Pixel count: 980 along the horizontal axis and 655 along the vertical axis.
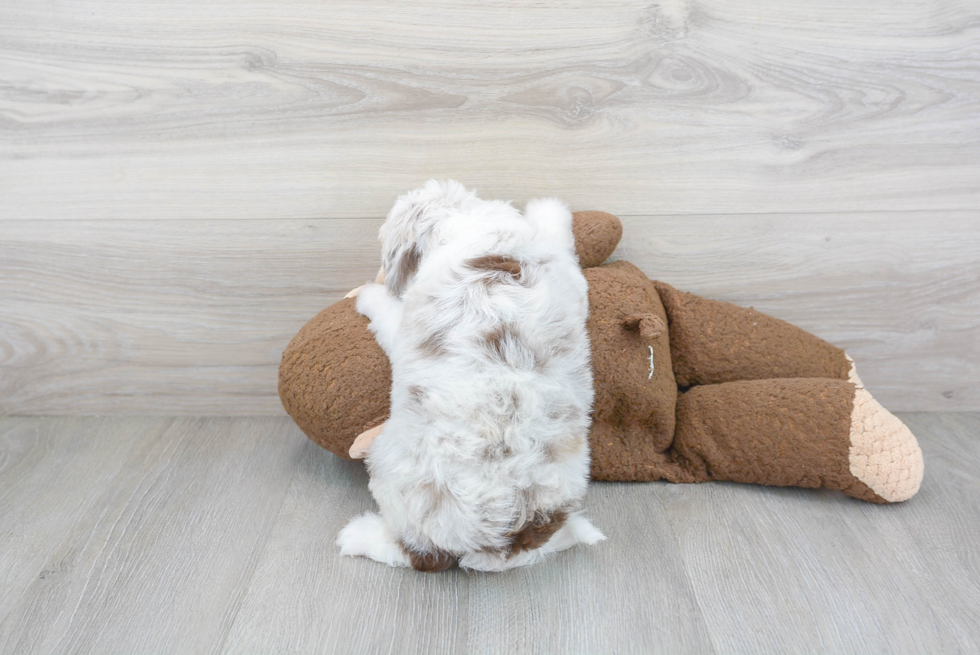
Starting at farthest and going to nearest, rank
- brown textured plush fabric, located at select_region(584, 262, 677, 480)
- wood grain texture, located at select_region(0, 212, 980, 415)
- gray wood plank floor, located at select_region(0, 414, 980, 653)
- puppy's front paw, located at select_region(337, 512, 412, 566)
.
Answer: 1. wood grain texture, located at select_region(0, 212, 980, 415)
2. brown textured plush fabric, located at select_region(584, 262, 677, 480)
3. puppy's front paw, located at select_region(337, 512, 412, 566)
4. gray wood plank floor, located at select_region(0, 414, 980, 653)

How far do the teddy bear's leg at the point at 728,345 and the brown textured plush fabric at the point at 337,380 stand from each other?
477mm

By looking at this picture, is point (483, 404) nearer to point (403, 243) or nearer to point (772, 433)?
point (403, 243)

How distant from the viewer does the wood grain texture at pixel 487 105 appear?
1.06m

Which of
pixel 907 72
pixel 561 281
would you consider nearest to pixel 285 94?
pixel 561 281

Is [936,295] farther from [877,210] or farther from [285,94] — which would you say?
[285,94]

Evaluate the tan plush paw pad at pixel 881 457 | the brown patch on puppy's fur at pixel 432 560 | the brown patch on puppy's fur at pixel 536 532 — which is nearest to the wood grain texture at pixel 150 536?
the brown patch on puppy's fur at pixel 432 560

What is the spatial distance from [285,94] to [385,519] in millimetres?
700

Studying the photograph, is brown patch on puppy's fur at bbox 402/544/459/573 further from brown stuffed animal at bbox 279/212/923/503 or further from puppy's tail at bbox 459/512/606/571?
brown stuffed animal at bbox 279/212/923/503

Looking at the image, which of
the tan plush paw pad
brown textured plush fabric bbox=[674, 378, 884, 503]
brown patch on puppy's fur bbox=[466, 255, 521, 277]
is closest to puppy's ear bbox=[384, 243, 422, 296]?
brown patch on puppy's fur bbox=[466, 255, 521, 277]

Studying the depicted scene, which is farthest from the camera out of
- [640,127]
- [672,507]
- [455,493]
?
[640,127]

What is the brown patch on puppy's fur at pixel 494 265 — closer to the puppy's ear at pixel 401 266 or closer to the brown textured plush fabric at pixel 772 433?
the puppy's ear at pixel 401 266

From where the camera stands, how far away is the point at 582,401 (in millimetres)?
867

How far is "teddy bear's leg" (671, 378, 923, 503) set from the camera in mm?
964

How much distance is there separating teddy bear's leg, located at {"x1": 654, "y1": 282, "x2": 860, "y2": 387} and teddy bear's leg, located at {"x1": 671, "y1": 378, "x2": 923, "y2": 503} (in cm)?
4
